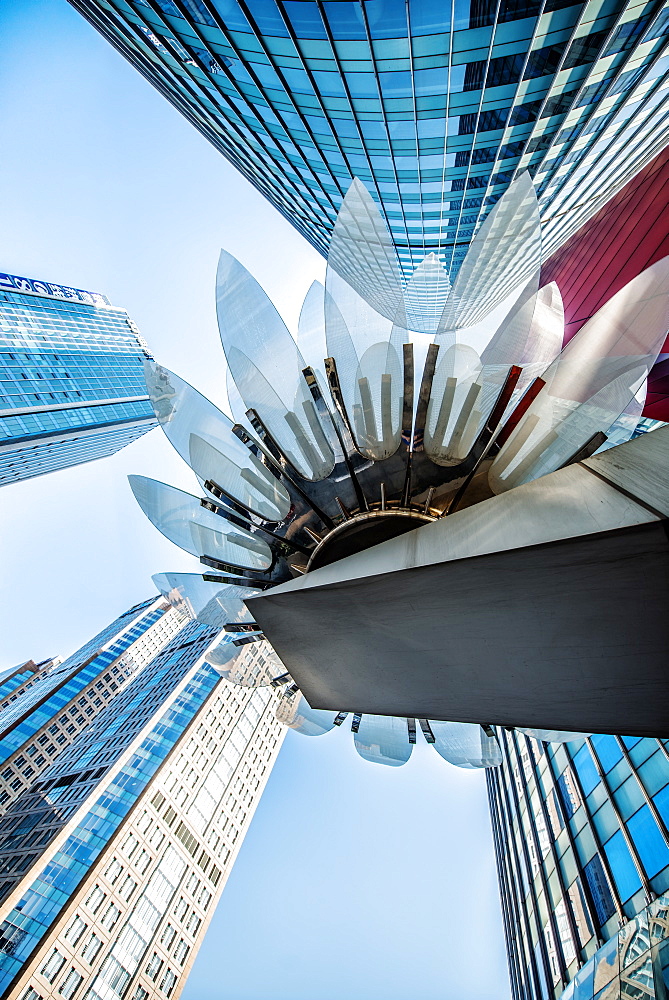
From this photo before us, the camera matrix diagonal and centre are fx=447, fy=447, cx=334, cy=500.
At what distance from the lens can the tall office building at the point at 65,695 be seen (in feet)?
225

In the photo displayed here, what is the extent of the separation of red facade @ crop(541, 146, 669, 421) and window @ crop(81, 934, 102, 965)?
2242 inches

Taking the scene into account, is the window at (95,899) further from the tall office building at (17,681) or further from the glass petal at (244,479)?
the tall office building at (17,681)

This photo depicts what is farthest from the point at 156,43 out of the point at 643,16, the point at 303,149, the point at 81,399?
the point at 81,399

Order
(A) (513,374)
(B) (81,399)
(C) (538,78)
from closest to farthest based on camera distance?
(A) (513,374)
(C) (538,78)
(B) (81,399)

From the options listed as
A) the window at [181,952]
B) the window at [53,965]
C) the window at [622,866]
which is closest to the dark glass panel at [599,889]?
the window at [622,866]

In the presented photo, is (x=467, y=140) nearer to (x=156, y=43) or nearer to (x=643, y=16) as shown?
(x=643, y=16)

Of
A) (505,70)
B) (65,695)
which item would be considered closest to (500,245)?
(505,70)

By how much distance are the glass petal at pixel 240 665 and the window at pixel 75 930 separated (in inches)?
1922

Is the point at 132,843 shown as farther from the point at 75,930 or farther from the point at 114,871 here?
the point at 75,930

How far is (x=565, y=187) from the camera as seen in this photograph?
2369 cm

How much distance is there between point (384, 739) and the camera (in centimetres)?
734

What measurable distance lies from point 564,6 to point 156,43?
16.9 meters

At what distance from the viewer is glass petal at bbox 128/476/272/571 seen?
6199 millimetres

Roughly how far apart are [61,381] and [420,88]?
7893cm
